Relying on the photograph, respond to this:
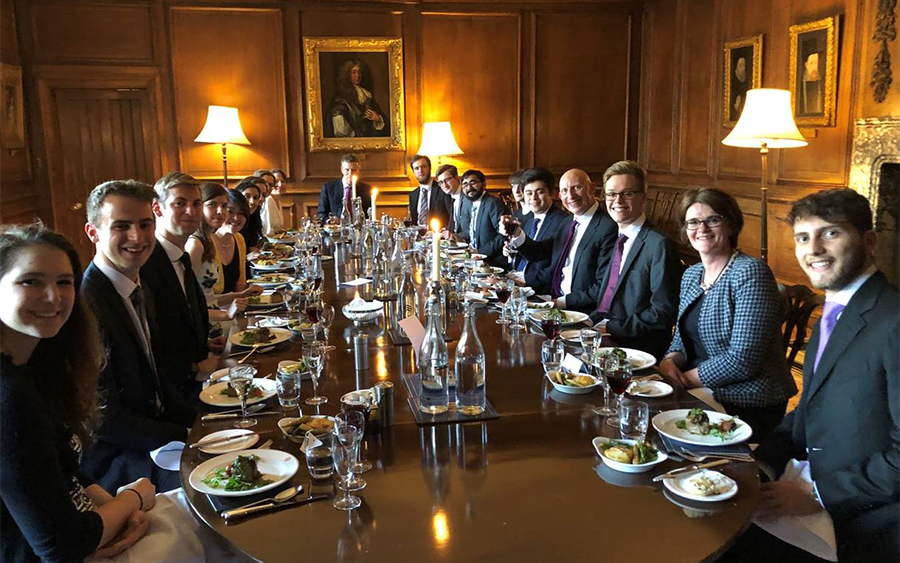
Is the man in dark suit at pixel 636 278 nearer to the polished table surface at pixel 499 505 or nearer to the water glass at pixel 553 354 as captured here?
the water glass at pixel 553 354

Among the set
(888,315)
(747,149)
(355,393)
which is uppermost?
(747,149)

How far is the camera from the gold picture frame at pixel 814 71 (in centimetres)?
505

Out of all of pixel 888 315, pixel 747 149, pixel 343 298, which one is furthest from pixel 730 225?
pixel 747 149

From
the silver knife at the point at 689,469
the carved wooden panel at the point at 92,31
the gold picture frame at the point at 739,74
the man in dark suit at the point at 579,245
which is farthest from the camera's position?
the carved wooden panel at the point at 92,31

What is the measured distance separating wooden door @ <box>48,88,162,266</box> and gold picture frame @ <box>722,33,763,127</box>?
5805 millimetres

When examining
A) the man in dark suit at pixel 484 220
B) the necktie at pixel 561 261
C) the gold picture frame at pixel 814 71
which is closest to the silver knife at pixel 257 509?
the necktie at pixel 561 261

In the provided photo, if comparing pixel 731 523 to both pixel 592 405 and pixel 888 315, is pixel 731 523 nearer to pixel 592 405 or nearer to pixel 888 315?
pixel 592 405

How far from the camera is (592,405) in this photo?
73.9 inches

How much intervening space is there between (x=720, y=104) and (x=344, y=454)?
620 centimetres

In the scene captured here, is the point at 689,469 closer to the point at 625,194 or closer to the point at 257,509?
the point at 257,509

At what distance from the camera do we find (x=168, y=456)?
2107mm

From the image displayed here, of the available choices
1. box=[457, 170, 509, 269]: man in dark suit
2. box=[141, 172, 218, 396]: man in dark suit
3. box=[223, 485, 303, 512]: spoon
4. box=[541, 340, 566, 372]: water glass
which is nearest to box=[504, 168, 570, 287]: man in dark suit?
box=[457, 170, 509, 269]: man in dark suit

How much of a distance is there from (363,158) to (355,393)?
20.3 ft

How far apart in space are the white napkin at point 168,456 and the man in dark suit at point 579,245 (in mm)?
2067
